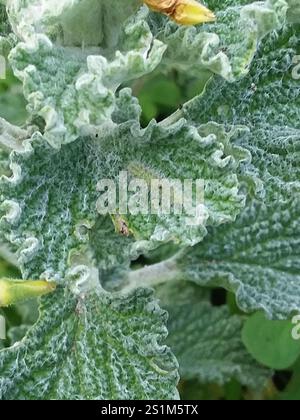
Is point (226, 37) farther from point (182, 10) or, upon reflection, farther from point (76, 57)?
point (76, 57)

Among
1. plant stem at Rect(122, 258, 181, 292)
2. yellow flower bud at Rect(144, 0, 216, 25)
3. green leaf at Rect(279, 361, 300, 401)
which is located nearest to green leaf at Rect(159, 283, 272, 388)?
green leaf at Rect(279, 361, 300, 401)

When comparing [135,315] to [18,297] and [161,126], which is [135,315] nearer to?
[18,297]

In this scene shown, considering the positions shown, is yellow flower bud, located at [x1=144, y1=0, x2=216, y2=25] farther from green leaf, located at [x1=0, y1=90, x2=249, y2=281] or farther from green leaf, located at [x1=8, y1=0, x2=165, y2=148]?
green leaf, located at [x1=0, y1=90, x2=249, y2=281]

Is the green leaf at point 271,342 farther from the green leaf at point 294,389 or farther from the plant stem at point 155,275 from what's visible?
the plant stem at point 155,275

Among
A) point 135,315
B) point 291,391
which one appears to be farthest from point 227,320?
point 135,315

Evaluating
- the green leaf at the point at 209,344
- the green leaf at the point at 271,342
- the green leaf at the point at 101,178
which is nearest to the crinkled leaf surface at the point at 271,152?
the green leaf at the point at 101,178
